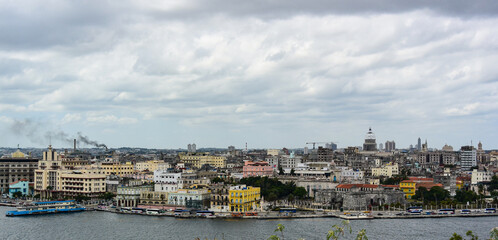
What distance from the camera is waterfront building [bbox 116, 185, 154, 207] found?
5334cm

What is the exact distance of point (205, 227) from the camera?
40.6m

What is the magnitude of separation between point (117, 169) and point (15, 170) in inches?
480

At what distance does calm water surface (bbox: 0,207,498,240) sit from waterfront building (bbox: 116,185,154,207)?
213 inches

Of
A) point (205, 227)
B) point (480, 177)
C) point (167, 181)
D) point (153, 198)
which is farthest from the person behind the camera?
point (480, 177)

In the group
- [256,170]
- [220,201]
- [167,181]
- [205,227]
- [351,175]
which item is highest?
[256,170]

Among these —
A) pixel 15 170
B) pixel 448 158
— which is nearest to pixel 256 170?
pixel 15 170

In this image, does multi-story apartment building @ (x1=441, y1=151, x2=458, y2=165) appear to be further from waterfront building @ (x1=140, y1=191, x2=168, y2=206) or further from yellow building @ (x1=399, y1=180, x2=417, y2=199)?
waterfront building @ (x1=140, y1=191, x2=168, y2=206)

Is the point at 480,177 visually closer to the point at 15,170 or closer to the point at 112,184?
the point at 112,184

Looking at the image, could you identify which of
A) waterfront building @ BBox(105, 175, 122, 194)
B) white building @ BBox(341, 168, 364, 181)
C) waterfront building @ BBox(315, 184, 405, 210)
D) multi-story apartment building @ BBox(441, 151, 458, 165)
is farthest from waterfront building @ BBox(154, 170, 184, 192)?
multi-story apartment building @ BBox(441, 151, 458, 165)

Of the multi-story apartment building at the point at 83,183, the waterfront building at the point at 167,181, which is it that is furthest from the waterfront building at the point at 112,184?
the waterfront building at the point at 167,181

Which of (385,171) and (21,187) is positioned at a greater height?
(385,171)

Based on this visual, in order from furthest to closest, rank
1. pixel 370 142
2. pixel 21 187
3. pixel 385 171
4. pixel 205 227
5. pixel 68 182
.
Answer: pixel 370 142 → pixel 385 171 → pixel 21 187 → pixel 68 182 → pixel 205 227

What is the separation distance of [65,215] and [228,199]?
45.7 feet

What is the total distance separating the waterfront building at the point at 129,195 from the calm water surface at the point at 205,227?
5.41 meters
